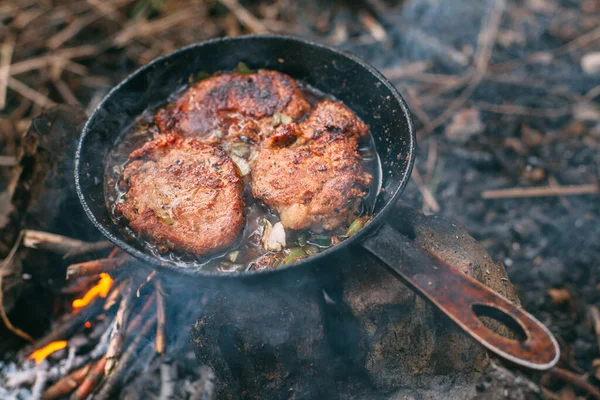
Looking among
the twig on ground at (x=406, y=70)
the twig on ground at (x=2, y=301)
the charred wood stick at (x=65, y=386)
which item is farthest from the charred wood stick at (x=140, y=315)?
the twig on ground at (x=406, y=70)

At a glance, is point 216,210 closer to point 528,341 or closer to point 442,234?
point 442,234

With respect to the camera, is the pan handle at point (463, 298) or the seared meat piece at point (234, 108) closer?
the pan handle at point (463, 298)

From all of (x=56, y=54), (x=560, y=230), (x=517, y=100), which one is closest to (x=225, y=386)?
(x=560, y=230)

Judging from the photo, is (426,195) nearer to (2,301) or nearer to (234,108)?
(234,108)

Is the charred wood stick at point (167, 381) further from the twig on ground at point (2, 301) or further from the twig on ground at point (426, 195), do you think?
the twig on ground at point (426, 195)

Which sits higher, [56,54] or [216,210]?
[216,210]

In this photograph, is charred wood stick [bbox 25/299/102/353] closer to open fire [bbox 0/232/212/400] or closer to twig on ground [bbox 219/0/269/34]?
open fire [bbox 0/232/212/400]

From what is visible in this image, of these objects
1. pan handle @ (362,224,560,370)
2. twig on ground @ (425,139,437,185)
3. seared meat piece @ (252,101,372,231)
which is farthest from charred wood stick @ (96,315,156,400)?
twig on ground @ (425,139,437,185)
